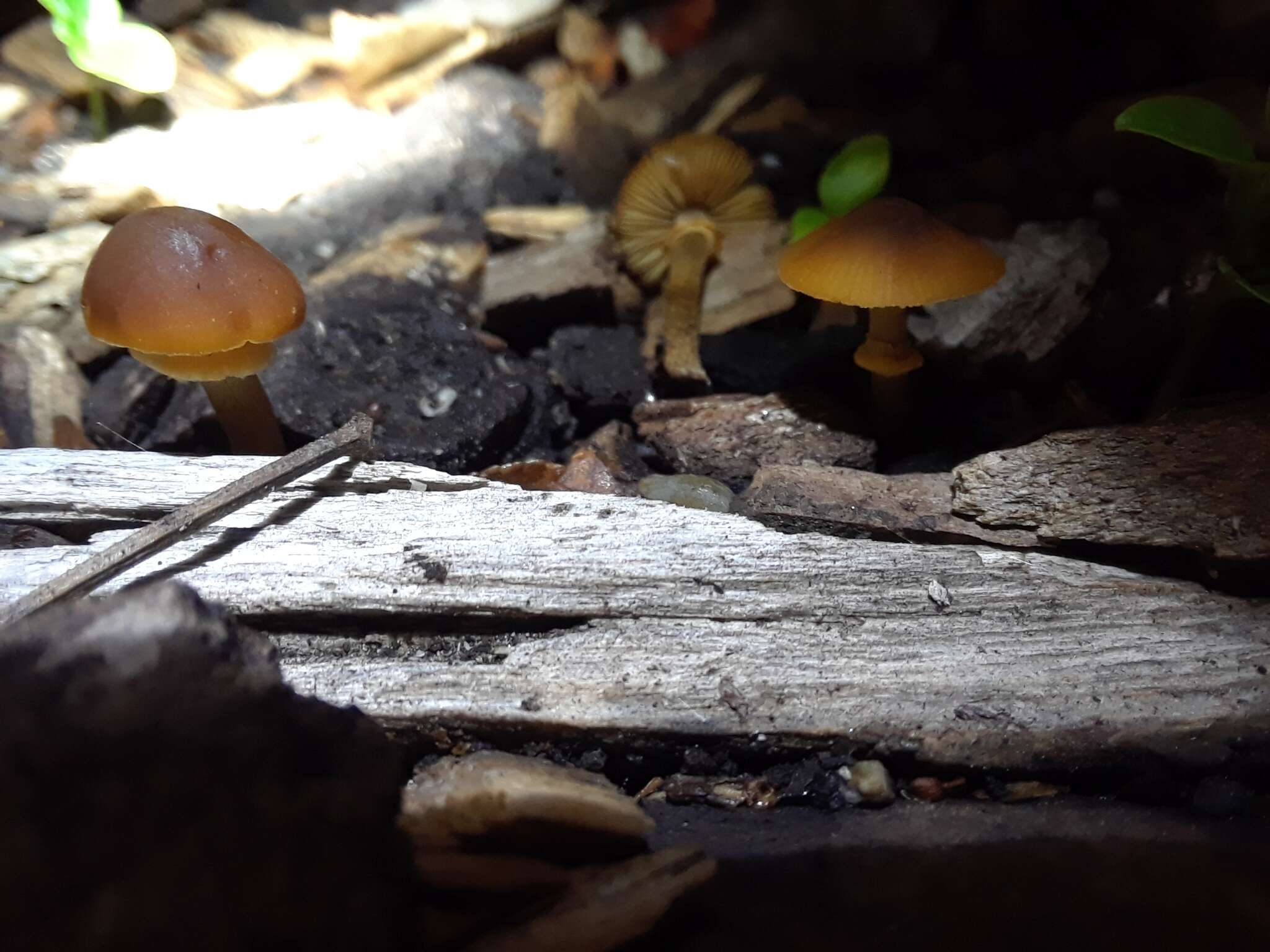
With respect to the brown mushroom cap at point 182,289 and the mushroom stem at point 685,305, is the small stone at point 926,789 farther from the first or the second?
the brown mushroom cap at point 182,289

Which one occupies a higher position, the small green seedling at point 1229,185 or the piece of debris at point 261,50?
the piece of debris at point 261,50

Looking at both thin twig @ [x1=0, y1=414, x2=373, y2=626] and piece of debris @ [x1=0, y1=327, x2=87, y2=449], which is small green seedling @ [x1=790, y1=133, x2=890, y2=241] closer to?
thin twig @ [x1=0, y1=414, x2=373, y2=626]

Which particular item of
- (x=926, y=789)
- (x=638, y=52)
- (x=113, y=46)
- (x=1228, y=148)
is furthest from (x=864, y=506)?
(x=113, y=46)

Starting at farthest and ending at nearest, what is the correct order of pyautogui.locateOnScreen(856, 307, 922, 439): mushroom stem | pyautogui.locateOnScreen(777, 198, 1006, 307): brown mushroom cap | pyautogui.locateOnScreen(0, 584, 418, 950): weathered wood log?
pyautogui.locateOnScreen(856, 307, 922, 439): mushroom stem, pyautogui.locateOnScreen(777, 198, 1006, 307): brown mushroom cap, pyautogui.locateOnScreen(0, 584, 418, 950): weathered wood log

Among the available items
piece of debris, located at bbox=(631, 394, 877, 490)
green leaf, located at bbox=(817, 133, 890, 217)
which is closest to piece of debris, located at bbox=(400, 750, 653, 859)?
piece of debris, located at bbox=(631, 394, 877, 490)

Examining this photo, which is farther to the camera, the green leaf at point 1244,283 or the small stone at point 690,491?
the small stone at point 690,491

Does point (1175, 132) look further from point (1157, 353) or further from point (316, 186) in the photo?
point (316, 186)

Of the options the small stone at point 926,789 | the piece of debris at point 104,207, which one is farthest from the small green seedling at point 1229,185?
the piece of debris at point 104,207
